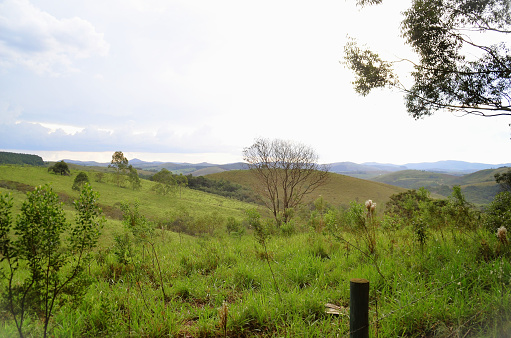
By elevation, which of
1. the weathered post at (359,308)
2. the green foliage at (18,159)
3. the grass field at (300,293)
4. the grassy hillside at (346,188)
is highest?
the green foliage at (18,159)

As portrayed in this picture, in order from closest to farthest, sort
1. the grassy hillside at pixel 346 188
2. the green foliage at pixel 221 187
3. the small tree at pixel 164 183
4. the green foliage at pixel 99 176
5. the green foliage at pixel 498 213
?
the green foliage at pixel 498 213, the green foliage at pixel 99 176, the small tree at pixel 164 183, the green foliage at pixel 221 187, the grassy hillside at pixel 346 188

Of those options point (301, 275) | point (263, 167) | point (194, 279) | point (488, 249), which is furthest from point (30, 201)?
point (263, 167)

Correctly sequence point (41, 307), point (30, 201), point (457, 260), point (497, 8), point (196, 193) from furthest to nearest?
point (196, 193) < point (497, 8) < point (457, 260) < point (41, 307) < point (30, 201)

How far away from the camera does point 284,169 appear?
20.4 meters

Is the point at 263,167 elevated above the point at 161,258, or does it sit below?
above

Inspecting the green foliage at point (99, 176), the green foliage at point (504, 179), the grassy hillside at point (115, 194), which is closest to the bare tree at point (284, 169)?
the grassy hillside at point (115, 194)

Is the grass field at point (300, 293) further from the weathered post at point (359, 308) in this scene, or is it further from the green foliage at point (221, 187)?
the green foliage at point (221, 187)

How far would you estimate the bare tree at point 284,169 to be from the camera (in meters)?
20.2

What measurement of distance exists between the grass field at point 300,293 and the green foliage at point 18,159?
29790mm

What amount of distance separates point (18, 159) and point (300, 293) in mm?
36089

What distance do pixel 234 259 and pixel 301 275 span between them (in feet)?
5.71

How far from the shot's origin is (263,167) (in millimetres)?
20391

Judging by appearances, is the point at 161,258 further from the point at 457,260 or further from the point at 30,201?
the point at 457,260

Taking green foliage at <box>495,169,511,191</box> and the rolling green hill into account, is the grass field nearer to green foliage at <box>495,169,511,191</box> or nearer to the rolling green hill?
the rolling green hill
